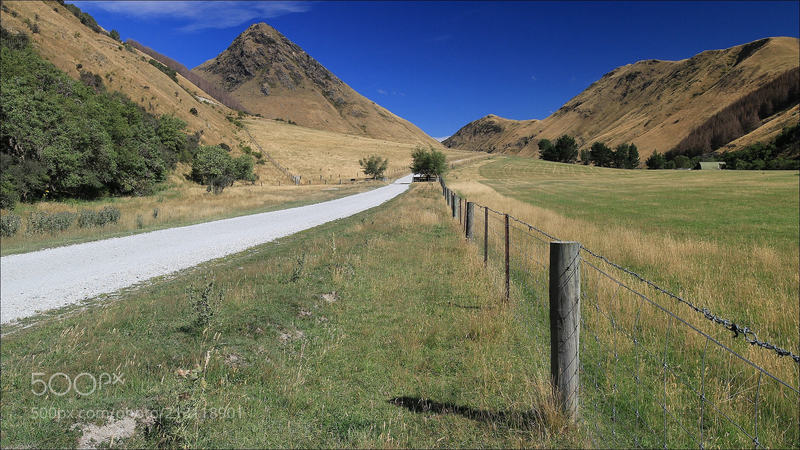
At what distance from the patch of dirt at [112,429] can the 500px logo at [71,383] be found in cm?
66

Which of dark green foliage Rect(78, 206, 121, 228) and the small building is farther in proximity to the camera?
the small building

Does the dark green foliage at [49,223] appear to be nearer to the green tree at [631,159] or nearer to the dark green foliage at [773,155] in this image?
the dark green foliage at [773,155]

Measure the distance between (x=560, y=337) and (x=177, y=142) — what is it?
56.3 meters

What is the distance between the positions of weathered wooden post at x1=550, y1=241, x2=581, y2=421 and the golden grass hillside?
57.3 metres

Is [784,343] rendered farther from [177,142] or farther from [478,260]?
[177,142]

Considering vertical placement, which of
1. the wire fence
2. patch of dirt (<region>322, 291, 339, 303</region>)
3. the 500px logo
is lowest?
the wire fence

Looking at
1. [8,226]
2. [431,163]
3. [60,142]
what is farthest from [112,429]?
[431,163]

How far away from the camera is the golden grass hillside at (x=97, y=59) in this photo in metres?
44.2

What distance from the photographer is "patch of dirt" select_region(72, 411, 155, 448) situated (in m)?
2.85

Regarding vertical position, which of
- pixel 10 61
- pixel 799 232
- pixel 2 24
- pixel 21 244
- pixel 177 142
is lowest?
pixel 799 232

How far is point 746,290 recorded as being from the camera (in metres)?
7.42

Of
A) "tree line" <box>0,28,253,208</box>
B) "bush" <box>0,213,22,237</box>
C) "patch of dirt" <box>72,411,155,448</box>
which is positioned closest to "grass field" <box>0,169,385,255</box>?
"bush" <box>0,213,22,237</box>

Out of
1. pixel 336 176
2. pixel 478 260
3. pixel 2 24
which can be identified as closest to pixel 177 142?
pixel 2 24

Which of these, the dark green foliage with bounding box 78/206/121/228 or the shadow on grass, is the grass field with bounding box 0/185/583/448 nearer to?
the shadow on grass
